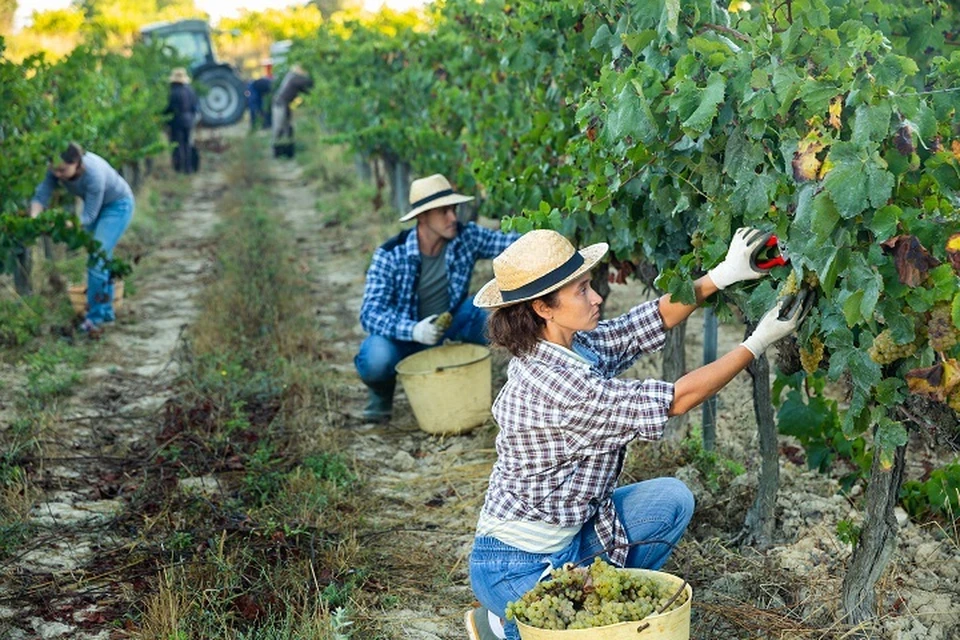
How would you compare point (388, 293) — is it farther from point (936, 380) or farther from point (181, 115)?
point (181, 115)

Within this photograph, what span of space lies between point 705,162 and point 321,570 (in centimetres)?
181

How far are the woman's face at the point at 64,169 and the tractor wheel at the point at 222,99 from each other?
1744 cm

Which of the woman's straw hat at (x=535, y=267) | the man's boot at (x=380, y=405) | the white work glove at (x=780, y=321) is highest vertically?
the woman's straw hat at (x=535, y=267)

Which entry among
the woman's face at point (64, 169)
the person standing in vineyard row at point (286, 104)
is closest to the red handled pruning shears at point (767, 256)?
the woman's face at point (64, 169)

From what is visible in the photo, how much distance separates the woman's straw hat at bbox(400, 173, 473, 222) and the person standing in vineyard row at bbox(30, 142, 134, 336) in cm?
287

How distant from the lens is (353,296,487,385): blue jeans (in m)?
5.89

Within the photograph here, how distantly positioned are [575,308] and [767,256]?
57 cm

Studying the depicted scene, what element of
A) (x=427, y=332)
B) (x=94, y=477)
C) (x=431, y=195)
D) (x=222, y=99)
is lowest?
(x=222, y=99)

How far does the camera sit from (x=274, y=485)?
16.0 feet

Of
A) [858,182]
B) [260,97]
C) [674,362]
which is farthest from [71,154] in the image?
[260,97]

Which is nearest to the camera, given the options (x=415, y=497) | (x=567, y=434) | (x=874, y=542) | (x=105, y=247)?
(x=567, y=434)

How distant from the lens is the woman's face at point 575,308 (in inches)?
126

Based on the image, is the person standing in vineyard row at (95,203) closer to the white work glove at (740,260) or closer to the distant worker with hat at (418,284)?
the distant worker with hat at (418,284)

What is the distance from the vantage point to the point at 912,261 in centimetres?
266
